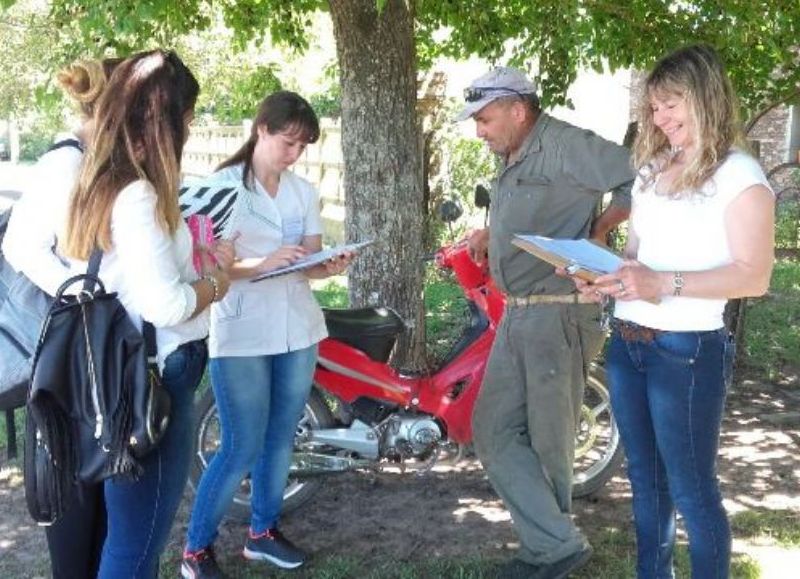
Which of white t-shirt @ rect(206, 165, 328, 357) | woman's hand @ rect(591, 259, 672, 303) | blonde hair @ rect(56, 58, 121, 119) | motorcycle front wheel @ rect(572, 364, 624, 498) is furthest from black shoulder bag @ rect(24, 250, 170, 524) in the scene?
motorcycle front wheel @ rect(572, 364, 624, 498)

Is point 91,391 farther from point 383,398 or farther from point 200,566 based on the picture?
point 383,398

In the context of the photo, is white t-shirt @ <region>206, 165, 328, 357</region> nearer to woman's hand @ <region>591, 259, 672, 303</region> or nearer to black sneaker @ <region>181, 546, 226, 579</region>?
black sneaker @ <region>181, 546, 226, 579</region>

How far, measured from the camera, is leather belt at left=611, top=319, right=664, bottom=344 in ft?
9.53

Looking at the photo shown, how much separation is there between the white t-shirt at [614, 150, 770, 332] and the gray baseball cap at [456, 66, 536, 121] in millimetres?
737

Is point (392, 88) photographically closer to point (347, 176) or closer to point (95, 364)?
point (347, 176)

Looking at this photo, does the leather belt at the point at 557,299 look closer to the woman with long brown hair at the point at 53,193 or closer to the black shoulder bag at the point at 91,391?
the black shoulder bag at the point at 91,391

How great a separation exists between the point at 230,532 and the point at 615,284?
2.30 metres

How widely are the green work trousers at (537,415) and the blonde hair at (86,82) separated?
1.79 m

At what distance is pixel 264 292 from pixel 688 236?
5.06 feet

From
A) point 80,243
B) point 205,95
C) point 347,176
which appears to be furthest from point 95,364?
point 205,95

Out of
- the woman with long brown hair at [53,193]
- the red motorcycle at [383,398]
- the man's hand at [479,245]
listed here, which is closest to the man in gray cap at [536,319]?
the man's hand at [479,245]

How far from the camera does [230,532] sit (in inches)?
168

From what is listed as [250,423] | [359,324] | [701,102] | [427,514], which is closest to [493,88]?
[701,102]

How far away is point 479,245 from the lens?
3.96 m
